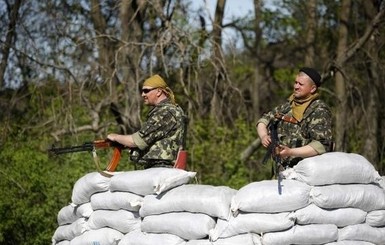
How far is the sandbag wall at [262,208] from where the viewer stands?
228 inches

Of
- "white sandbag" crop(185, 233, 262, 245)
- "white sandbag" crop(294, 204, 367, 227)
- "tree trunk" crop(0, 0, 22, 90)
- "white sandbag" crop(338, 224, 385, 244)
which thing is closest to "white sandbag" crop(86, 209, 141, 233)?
"white sandbag" crop(185, 233, 262, 245)

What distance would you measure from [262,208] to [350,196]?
654 mm

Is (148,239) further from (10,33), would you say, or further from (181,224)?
(10,33)

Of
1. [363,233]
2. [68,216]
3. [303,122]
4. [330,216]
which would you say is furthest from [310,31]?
[330,216]

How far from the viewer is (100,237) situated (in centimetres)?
693

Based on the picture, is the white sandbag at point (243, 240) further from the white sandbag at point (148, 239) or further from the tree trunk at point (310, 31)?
the tree trunk at point (310, 31)

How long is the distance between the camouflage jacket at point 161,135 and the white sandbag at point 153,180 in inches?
9.9

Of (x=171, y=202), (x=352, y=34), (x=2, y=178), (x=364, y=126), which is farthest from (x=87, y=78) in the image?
(x=352, y=34)

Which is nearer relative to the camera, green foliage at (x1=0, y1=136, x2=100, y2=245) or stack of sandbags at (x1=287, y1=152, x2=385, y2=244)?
stack of sandbags at (x1=287, y1=152, x2=385, y2=244)

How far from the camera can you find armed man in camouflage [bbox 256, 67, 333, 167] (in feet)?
20.4

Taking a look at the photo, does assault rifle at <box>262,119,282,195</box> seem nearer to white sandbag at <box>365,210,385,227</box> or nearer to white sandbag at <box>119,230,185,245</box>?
white sandbag at <box>365,210,385,227</box>

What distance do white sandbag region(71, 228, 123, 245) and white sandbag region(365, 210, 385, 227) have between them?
190 centimetres

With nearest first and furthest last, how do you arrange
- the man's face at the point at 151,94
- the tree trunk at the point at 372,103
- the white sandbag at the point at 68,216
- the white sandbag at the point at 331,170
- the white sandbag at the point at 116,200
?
the white sandbag at the point at 331,170, the white sandbag at the point at 116,200, the man's face at the point at 151,94, the white sandbag at the point at 68,216, the tree trunk at the point at 372,103

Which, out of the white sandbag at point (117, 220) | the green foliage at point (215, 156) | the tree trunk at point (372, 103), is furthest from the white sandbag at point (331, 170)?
the tree trunk at point (372, 103)
